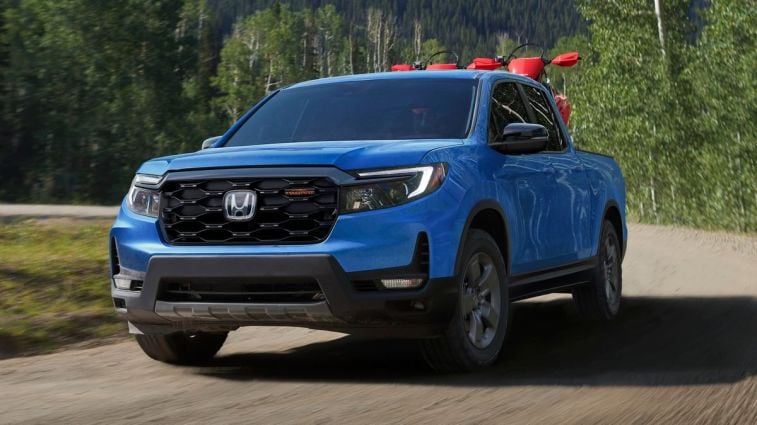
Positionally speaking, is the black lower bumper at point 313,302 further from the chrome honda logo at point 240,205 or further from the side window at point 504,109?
the side window at point 504,109

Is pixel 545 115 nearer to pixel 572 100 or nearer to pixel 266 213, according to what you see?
pixel 266 213

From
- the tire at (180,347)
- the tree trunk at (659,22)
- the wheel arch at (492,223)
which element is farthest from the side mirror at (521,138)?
the tree trunk at (659,22)

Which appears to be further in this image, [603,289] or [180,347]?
[603,289]

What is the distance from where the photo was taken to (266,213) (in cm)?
692

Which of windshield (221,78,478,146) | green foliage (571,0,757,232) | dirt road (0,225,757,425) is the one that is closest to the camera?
dirt road (0,225,757,425)

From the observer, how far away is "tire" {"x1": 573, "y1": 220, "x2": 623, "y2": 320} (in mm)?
9945

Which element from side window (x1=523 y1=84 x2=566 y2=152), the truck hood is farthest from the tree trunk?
the truck hood

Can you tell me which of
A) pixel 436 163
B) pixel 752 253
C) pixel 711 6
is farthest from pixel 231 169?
pixel 711 6

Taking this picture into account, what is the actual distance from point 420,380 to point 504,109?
237cm

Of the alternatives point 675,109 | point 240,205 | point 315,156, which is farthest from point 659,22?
point 240,205

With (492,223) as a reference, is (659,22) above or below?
below

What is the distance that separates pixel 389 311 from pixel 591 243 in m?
3.30

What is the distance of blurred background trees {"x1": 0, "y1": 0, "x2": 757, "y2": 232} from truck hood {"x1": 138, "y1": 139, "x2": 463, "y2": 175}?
28.9 m

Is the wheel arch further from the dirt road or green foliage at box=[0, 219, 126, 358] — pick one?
green foliage at box=[0, 219, 126, 358]
